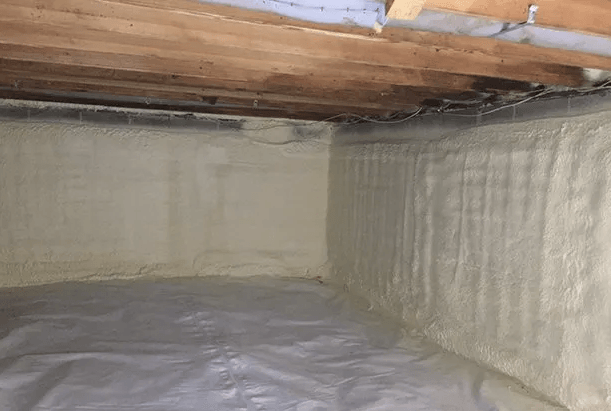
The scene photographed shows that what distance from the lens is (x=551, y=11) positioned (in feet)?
4.65

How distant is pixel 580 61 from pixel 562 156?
0.59 meters

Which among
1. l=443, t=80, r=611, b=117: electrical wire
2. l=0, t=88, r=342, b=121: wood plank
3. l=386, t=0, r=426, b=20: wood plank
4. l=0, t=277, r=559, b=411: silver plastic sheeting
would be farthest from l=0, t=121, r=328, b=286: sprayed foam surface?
l=386, t=0, r=426, b=20: wood plank

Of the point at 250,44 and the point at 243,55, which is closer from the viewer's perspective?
the point at 250,44

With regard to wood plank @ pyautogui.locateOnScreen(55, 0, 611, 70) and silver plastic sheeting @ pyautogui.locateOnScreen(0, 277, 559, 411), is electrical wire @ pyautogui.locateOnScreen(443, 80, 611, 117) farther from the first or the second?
silver plastic sheeting @ pyautogui.locateOnScreen(0, 277, 559, 411)

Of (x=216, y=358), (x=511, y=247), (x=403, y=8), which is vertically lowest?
(x=216, y=358)

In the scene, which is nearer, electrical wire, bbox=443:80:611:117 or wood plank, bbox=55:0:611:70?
wood plank, bbox=55:0:611:70

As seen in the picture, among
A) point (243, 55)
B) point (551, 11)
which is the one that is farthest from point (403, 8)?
point (243, 55)

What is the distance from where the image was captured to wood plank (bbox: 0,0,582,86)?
1743 mm

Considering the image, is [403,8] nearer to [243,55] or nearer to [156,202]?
[243,55]

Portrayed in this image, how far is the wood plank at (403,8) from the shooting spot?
128cm

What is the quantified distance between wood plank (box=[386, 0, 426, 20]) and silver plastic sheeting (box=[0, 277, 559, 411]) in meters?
1.67

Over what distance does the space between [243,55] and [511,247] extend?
156 centimetres

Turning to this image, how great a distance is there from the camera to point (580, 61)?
185cm

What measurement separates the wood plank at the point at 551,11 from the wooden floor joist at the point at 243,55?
272mm
